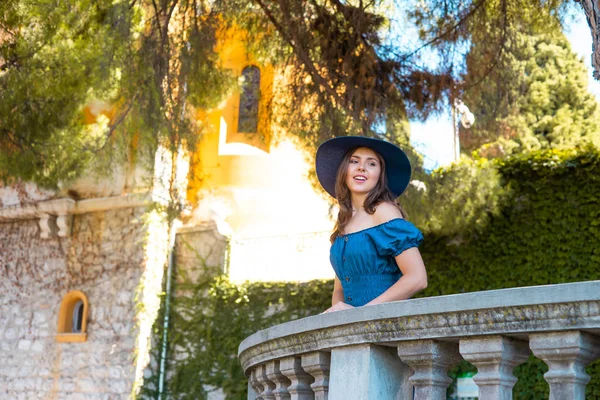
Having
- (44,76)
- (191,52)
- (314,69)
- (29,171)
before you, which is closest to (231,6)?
(191,52)

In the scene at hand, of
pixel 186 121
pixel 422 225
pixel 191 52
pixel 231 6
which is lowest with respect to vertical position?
pixel 422 225

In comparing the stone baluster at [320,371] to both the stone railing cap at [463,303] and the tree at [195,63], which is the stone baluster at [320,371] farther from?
the tree at [195,63]

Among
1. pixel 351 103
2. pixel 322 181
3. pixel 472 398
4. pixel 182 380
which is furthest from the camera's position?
pixel 182 380

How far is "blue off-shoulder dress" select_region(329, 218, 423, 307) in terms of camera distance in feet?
9.75

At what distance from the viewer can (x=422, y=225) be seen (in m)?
8.34

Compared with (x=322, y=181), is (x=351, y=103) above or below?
above

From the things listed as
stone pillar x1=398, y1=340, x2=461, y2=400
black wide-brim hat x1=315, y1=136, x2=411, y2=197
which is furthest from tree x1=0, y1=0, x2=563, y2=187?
stone pillar x1=398, y1=340, x2=461, y2=400

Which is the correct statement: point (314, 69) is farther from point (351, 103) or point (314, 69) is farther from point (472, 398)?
point (472, 398)

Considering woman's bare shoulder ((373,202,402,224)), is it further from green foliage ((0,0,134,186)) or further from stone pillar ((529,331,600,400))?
green foliage ((0,0,134,186))

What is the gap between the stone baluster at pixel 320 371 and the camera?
270 centimetres

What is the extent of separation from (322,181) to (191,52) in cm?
467

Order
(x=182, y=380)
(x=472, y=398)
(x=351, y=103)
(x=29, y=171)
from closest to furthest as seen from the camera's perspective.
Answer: (x=351, y=103), (x=29, y=171), (x=472, y=398), (x=182, y=380)

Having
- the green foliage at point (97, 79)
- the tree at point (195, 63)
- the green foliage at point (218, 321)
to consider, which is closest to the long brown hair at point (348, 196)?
the tree at point (195, 63)

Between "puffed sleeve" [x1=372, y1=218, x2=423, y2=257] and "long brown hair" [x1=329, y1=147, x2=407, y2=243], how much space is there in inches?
4.8
